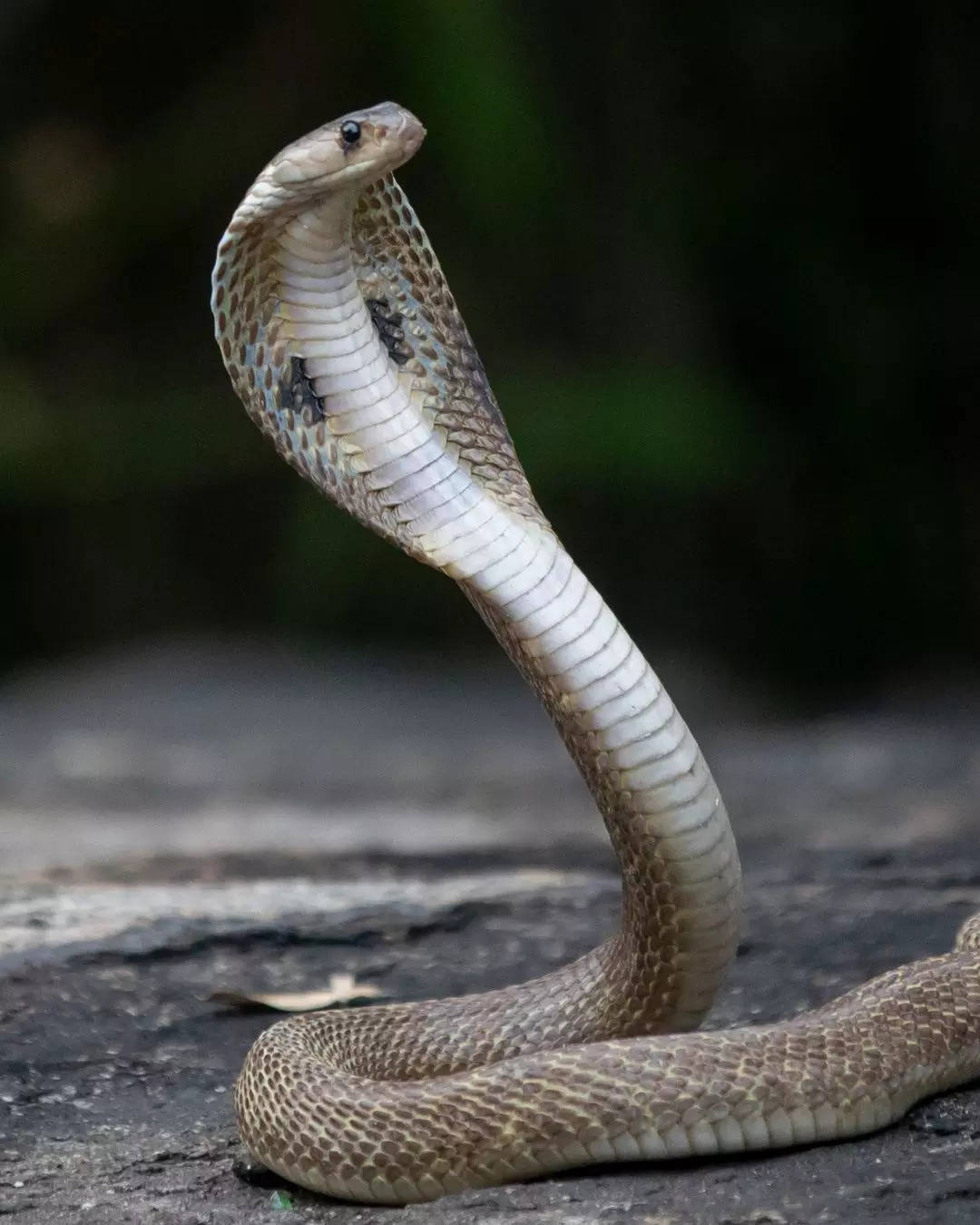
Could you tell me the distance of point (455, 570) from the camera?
284cm

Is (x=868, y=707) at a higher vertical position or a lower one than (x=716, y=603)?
lower

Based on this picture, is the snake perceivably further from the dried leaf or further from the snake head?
the dried leaf

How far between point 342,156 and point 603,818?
1.11 metres

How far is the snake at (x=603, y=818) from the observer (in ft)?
8.34

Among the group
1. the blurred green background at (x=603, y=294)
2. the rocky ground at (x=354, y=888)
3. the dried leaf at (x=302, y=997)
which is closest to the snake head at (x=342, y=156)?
the rocky ground at (x=354, y=888)

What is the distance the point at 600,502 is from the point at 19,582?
3.69 m

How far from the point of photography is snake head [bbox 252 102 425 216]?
269 cm

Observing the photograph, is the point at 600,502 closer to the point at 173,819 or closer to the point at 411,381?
the point at 173,819

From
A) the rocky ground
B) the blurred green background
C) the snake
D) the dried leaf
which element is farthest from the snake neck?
the blurred green background

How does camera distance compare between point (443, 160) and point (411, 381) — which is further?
point (443, 160)

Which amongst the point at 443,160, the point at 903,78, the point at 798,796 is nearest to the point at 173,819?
the point at 798,796

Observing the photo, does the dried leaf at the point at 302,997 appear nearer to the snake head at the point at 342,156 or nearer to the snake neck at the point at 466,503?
the snake neck at the point at 466,503

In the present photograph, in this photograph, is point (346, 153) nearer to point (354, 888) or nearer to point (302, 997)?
point (302, 997)

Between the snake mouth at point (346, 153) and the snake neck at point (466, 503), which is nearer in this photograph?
the snake mouth at point (346, 153)
